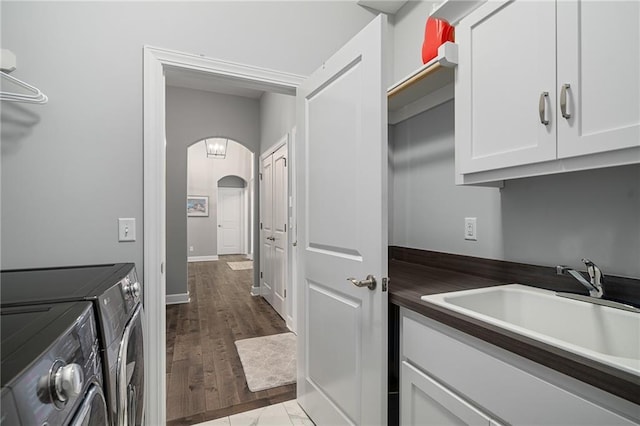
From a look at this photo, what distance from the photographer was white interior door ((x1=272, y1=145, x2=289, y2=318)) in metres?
3.59

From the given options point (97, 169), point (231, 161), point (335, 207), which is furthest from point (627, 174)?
point (231, 161)

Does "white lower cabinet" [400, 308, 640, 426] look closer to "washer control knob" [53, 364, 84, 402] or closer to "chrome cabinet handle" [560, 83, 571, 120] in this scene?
"chrome cabinet handle" [560, 83, 571, 120]

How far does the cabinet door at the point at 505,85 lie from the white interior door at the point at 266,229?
10.2 ft

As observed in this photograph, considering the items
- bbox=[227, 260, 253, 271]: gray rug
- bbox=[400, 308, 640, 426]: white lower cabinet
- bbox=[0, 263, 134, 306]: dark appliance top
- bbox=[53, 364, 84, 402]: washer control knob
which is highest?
bbox=[0, 263, 134, 306]: dark appliance top

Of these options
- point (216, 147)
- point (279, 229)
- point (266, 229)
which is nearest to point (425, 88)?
point (279, 229)

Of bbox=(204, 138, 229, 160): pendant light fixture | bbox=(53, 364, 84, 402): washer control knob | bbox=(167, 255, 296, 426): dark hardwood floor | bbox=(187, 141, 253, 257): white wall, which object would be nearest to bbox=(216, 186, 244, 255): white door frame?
bbox=(187, 141, 253, 257): white wall

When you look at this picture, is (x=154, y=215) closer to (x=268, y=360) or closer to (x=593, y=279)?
(x=268, y=360)

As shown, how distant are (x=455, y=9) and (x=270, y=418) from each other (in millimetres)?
2336

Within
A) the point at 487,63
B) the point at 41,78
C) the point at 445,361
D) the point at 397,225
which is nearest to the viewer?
the point at 445,361

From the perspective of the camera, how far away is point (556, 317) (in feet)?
3.80

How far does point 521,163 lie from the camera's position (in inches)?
43.8

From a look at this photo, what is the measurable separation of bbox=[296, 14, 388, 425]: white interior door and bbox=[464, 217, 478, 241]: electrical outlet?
0.72m

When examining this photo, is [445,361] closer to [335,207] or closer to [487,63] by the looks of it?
[335,207]

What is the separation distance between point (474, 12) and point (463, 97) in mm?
329
